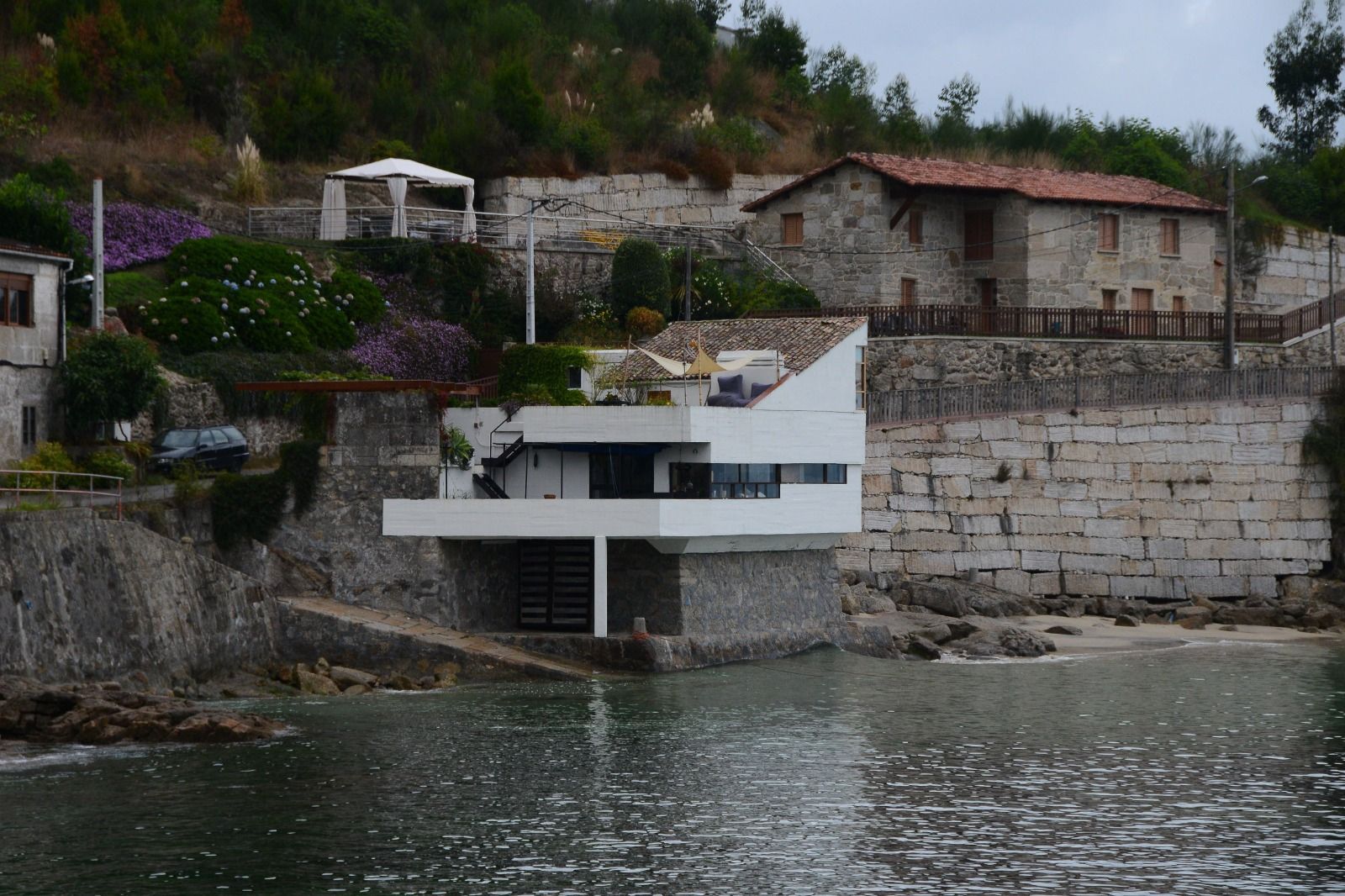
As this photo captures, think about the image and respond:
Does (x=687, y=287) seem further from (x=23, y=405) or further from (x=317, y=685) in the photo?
(x=317, y=685)

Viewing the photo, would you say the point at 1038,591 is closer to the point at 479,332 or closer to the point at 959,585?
the point at 959,585

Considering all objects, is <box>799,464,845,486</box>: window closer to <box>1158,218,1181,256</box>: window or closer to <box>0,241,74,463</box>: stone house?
<box>0,241,74,463</box>: stone house

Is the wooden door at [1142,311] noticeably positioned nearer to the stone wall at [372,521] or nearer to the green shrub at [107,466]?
the stone wall at [372,521]

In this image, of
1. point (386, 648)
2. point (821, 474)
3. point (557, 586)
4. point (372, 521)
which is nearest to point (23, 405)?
point (372, 521)

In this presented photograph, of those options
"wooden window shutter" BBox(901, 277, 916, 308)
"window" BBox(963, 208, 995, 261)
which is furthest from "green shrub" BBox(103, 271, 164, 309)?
"window" BBox(963, 208, 995, 261)

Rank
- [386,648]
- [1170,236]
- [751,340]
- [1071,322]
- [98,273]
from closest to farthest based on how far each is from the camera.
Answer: [386,648] < [751,340] < [98,273] < [1071,322] < [1170,236]

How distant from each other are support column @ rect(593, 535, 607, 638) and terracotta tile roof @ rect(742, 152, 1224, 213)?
25.5 meters

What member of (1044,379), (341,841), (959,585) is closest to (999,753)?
(341,841)

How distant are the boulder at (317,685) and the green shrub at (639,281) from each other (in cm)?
2337

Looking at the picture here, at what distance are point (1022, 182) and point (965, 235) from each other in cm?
236

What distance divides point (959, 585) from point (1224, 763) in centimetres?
2048

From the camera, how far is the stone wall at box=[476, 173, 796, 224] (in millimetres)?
67875

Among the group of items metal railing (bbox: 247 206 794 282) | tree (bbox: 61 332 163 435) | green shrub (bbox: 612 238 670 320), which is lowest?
tree (bbox: 61 332 163 435)

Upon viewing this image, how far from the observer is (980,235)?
67.4m
